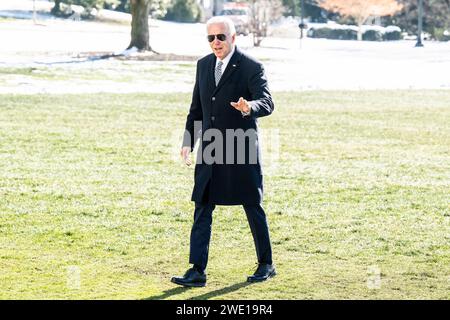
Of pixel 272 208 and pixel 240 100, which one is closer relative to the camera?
pixel 240 100

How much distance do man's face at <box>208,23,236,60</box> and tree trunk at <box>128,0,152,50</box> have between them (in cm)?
3766

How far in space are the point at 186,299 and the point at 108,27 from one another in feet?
210

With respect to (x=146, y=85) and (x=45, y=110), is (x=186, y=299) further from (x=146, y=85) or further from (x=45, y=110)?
(x=146, y=85)

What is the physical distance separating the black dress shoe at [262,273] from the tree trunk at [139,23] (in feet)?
123

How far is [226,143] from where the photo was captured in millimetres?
7918

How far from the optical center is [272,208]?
1196 cm

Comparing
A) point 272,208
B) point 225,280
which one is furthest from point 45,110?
point 225,280

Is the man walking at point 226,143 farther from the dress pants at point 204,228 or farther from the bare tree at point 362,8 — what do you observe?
the bare tree at point 362,8

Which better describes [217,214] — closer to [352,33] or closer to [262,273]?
[262,273]

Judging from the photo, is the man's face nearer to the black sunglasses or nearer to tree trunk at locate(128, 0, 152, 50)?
the black sunglasses

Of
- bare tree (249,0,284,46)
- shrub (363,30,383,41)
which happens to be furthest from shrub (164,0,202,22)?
shrub (363,30,383,41)

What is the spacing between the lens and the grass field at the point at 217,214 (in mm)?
8328

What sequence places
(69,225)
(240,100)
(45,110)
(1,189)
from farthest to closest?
(45,110)
(1,189)
(69,225)
(240,100)

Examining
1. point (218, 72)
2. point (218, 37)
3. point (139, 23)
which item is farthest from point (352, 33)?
point (218, 37)
